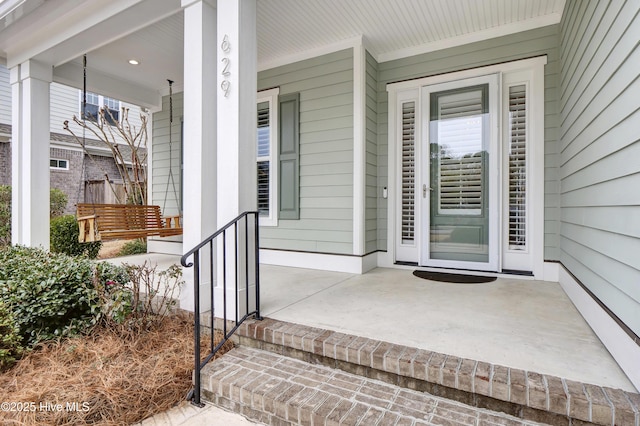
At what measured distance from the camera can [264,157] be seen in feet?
15.8

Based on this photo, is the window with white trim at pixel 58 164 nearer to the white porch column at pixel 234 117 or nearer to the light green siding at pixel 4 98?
the light green siding at pixel 4 98

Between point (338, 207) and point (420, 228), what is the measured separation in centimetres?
104

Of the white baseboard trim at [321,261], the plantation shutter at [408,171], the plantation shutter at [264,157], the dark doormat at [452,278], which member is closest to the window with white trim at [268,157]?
the plantation shutter at [264,157]

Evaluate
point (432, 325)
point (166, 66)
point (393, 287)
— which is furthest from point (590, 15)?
point (166, 66)

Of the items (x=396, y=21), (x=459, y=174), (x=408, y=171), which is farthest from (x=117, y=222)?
(x=459, y=174)

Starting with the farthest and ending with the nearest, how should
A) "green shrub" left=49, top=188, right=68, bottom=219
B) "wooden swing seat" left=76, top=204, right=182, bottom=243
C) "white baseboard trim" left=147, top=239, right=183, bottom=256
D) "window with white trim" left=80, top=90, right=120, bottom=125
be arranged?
1. "window with white trim" left=80, top=90, right=120, bottom=125
2. "green shrub" left=49, top=188, right=68, bottom=219
3. "white baseboard trim" left=147, top=239, right=183, bottom=256
4. "wooden swing seat" left=76, top=204, right=182, bottom=243

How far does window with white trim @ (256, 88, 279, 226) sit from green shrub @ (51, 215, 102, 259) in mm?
2970

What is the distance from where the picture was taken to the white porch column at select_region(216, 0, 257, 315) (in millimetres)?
2455

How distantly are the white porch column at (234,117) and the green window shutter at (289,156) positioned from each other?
1949 millimetres

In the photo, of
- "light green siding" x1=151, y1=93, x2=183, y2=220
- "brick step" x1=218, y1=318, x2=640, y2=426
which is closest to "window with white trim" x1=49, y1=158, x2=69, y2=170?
"light green siding" x1=151, y1=93, x2=183, y2=220

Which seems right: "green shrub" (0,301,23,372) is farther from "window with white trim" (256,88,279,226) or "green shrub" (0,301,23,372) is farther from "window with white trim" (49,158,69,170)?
"window with white trim" (49,158,69,170)

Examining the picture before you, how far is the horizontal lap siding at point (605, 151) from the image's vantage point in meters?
1.63

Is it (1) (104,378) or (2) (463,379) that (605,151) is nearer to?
(2) (463,379)

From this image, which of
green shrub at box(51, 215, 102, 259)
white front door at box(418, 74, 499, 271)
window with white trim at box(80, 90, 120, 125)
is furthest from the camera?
window with white trim at box(80, 90, 120, 125)
